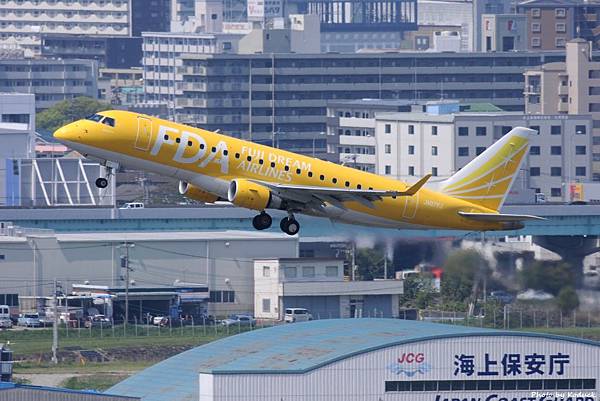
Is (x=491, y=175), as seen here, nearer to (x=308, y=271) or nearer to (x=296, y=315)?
(x=296, y=315)

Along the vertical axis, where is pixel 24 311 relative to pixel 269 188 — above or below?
below

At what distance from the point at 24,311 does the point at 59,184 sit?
47.4 metres

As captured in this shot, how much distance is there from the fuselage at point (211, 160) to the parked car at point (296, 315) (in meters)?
50.1

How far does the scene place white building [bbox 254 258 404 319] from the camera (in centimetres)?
13650

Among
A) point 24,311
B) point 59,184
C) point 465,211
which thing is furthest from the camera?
point 59,184

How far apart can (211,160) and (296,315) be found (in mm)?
55866

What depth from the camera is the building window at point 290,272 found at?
139 metres

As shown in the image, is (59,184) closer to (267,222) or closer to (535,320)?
(535,320)

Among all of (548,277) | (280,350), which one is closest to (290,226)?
(280,350)

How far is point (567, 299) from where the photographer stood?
3883 inches

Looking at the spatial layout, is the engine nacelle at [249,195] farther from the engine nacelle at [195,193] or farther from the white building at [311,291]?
the white building at [311,291]

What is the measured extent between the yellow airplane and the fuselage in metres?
0.04

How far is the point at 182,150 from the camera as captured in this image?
8100 centimetres

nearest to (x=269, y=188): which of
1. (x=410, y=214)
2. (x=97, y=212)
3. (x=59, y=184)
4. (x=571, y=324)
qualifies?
(x=410, y=214)
